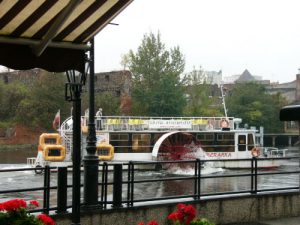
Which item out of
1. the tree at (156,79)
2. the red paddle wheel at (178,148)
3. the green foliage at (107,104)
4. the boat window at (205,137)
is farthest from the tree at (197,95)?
the red paddle wheel at (178,148)

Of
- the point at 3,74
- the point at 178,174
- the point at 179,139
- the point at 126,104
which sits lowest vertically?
the point at 178,174

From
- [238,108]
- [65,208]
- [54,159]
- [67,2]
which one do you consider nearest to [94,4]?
[67,2]

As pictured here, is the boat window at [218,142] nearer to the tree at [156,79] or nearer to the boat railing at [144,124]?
the boat railing at [144,124]

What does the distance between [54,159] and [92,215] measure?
22.3 metres

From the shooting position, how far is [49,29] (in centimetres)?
490

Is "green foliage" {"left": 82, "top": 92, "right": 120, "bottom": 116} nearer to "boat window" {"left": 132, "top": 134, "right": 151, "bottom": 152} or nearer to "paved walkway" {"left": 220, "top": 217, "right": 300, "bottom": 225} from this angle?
"boat window" {"left": 132, "top": 134, "right": 151, "bottom": 152}

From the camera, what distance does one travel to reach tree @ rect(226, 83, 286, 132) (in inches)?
2881

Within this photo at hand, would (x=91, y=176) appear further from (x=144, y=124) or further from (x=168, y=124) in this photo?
(x=168, y=124)

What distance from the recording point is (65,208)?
28.6ft

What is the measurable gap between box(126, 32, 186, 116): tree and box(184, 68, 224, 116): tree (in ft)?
7.51

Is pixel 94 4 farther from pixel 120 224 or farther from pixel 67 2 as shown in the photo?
pixel 120 224

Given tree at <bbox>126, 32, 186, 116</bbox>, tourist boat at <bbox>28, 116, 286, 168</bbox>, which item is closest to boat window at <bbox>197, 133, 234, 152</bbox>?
tourist boat at <bbox>28, 116, 286, 168</bbox>

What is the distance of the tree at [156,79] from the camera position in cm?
6009

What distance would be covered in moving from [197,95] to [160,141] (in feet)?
103
